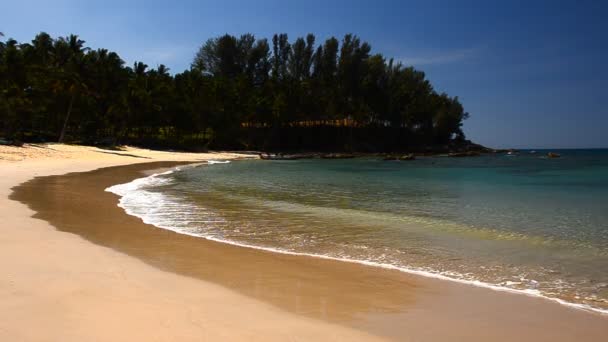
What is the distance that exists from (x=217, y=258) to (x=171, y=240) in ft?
5.72

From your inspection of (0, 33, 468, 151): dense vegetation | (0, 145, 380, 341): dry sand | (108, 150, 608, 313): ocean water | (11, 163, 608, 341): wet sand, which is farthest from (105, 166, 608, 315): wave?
(0, 33, 468, 151): dense vegetation

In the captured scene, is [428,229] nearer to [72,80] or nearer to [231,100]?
[72,80]

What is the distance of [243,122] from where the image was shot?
80125mm

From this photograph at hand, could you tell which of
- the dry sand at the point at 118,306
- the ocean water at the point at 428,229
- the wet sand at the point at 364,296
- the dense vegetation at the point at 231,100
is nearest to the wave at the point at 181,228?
the ocean water at the point at 428,229

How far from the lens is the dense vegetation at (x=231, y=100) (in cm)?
5106

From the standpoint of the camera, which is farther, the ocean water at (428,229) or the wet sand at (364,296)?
the ocean water at (428,229)

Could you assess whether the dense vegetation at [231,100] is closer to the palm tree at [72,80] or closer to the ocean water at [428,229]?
the palm tree at [72,80]

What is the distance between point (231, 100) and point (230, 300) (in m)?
70.0

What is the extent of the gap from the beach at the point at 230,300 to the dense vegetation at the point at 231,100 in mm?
41706

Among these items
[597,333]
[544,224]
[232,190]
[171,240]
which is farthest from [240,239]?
[232,190]

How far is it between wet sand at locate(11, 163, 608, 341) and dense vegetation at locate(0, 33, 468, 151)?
41432mm

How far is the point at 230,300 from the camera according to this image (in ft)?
16.3

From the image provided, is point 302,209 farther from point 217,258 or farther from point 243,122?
point 243,122

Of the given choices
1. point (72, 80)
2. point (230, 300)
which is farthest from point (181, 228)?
point (72, 80)
